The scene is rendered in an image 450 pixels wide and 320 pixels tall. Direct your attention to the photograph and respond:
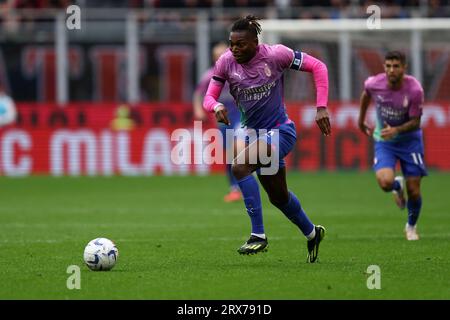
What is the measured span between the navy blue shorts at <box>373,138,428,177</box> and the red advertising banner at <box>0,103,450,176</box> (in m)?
10.3

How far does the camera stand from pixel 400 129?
12258 millimetres

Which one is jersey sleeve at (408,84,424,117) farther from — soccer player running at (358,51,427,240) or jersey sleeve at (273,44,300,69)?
jersey sleeve at (273,44,300,69)

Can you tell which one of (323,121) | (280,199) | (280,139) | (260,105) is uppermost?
(260,105)

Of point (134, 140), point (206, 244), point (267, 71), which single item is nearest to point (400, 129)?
point (206, 244)

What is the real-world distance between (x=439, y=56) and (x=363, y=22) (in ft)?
6.88

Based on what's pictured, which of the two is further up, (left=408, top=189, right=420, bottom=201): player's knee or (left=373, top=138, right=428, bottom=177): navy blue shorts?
(left=373, top=138, right=428, bottom=177): navy blue shorts

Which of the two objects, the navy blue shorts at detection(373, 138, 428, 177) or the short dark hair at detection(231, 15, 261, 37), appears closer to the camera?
the short dark hair at detection(231, 15, 261, 37)

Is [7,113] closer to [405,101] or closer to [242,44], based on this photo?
[405,101]

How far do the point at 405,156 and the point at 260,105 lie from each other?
3250mm

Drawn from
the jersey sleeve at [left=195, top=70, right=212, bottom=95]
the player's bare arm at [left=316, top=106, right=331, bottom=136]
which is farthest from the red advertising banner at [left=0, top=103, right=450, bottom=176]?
the player's bare arm at [left=316, top=106, right=331, bottom=136]

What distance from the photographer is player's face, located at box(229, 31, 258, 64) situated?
31.7ft

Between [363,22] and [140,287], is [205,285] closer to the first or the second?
[140,287]

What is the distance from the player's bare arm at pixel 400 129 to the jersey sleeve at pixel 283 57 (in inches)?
105

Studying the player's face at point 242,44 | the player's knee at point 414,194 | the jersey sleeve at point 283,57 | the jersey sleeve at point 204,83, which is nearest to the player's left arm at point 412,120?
the player's knee at point 414,194
